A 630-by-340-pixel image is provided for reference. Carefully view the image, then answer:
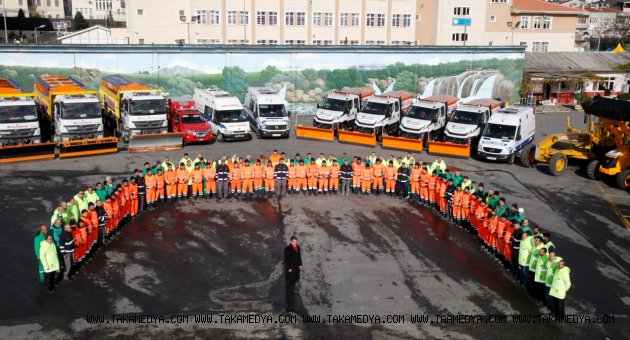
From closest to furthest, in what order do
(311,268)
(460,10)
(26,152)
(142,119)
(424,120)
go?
(311,268), (26,152), (142,119), (424,120), (460,10)

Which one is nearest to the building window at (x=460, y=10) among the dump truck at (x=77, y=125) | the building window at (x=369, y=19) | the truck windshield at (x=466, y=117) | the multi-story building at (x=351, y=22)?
the multi-story building at (x=351, y=22)

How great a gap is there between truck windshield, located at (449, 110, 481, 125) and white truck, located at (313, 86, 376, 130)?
6.12 metres

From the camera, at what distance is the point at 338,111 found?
109ft

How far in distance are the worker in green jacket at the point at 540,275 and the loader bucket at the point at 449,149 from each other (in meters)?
15.5

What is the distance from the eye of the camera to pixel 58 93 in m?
29.0

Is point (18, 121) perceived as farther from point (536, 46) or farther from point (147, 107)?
point (536, 46)

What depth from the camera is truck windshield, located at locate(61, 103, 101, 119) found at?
2709 cm

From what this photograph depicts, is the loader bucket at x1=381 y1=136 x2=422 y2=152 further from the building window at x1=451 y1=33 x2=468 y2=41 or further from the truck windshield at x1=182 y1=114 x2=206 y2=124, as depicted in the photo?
the building window at x1=451 y1=33 x2=468 y2=41

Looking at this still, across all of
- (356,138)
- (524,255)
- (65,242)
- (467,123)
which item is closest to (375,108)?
(356,138)

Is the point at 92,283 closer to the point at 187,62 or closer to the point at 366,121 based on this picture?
the point at 366,121

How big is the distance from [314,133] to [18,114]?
584 inches

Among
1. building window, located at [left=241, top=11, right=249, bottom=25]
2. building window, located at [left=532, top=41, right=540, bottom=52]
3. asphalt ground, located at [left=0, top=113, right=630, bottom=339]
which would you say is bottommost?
asphalt ground, located at [left=0, top=113, right=630, bottom=339]

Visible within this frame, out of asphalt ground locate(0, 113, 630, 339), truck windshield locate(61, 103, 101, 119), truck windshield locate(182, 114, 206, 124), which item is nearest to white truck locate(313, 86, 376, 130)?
truck windshield locate(182, 114, 206, 124)

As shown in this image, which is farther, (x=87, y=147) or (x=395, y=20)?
(x=395, y=20)
